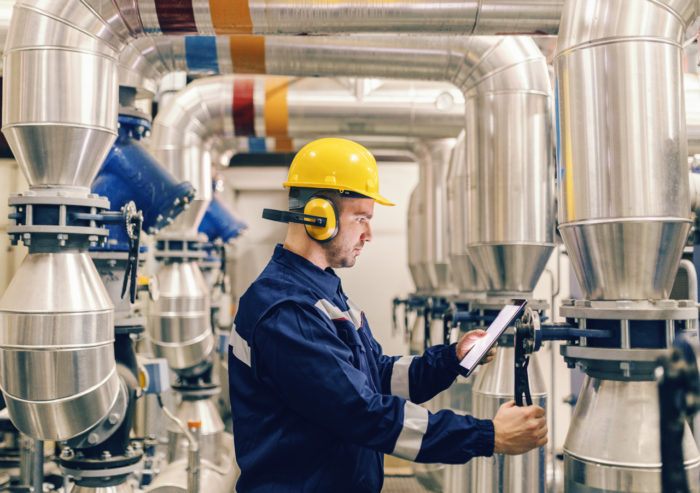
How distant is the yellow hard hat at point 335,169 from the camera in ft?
5.93

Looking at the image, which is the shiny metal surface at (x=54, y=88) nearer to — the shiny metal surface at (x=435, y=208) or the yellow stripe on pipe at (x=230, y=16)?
the yellow stripe on pipe at (x=230, y=16)

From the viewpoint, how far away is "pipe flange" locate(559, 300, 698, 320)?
1669mm

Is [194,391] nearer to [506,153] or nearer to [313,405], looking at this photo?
[506,153]

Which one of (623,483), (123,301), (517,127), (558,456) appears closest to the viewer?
(623,483)

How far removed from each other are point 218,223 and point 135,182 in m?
2.60

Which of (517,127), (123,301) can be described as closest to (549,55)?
(517,127)

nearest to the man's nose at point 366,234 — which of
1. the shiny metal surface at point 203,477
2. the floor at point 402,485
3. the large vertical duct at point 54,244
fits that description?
the large vertical duct at point 54,244

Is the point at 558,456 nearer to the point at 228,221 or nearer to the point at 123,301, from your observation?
the point at 228,221

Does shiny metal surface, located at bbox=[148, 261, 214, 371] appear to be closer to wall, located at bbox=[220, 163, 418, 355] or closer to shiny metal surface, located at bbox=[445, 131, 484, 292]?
shiny metal surface, located at bbox=[445, 131, 484, 292]

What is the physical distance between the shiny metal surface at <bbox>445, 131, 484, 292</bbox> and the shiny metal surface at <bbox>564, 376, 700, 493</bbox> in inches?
78.2

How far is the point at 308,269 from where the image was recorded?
177cm

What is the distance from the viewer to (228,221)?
5512 mm

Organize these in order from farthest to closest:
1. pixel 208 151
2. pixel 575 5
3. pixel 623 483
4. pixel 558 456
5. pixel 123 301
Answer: pixel 558 456
pixel 208 151
pixel 123 301
pixel 575 5
pixel 623 483

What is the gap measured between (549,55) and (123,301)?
3.33 m
